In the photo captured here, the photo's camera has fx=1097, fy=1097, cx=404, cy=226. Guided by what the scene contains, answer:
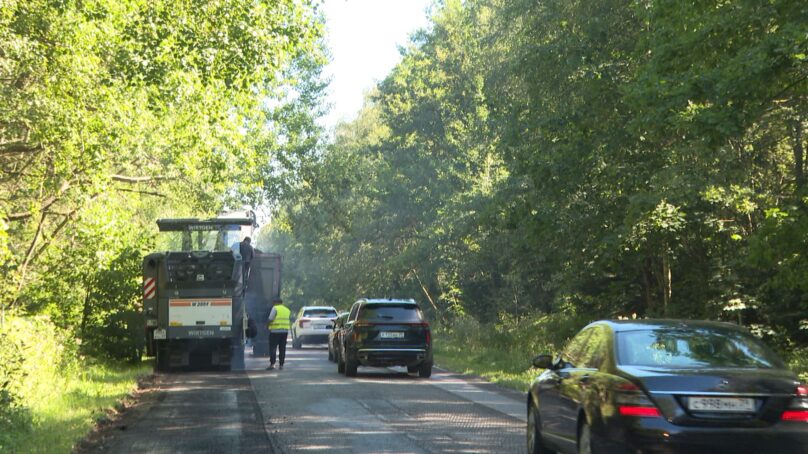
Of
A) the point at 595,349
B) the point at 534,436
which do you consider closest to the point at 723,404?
the point at 595,349

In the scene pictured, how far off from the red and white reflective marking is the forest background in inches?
52.5

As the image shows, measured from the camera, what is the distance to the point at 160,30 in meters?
18.3

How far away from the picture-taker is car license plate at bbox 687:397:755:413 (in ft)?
27.4

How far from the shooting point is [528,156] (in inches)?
1065

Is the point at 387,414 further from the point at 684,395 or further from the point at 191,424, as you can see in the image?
the point at 684,395

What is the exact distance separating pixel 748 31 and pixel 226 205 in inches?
1025

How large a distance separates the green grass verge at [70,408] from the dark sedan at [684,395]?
19.2 feet

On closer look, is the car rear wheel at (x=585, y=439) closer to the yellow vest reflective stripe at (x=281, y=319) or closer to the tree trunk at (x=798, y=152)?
the tree trunk at (x=798, y=152)

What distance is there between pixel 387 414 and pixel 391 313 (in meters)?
9.14

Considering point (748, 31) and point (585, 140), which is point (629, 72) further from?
point (748, 31)

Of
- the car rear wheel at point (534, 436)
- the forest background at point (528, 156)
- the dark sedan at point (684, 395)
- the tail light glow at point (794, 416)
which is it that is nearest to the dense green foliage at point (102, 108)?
the forest background at point (528, 156)

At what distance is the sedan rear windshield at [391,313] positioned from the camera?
2498cm

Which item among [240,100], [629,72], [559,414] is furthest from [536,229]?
[559,414]

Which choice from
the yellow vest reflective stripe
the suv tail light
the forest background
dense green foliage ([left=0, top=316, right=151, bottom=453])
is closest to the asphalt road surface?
dense green foliage ([left=0, top=316, right=151, bottom=453])
